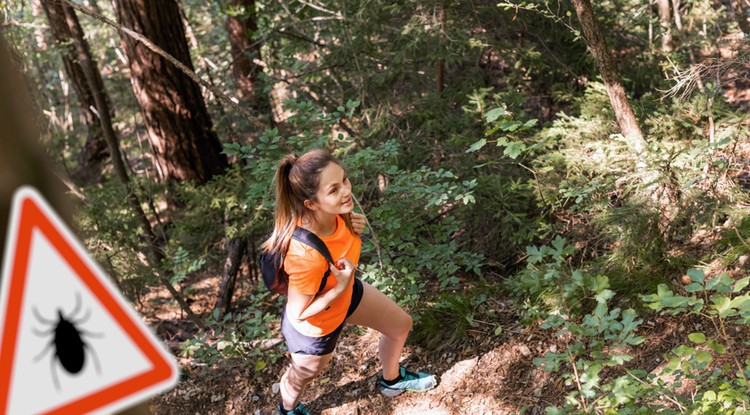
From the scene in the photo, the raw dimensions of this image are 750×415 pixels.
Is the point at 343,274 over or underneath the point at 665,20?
over

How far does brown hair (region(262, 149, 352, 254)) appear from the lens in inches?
138

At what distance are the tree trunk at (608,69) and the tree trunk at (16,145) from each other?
12.7 feet

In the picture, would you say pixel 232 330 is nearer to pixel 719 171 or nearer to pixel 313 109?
pixel 313 109

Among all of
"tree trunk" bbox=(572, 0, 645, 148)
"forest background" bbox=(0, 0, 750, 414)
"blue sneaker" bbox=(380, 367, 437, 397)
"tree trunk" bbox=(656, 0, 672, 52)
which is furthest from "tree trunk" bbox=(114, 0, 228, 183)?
"tree trunk" bbox=(656, 0, 672, 52)

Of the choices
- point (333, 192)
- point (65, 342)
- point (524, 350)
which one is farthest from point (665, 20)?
point (65, 342)

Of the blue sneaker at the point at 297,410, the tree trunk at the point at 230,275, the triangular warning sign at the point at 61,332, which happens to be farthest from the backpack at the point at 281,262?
the tree trunk at the point at 230,275

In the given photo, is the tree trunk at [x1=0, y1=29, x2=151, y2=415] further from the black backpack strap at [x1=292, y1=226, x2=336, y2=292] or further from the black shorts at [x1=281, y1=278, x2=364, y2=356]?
the black shorts at [x1=281, y1=278, x2=364, y2=356]

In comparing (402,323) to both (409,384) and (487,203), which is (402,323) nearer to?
(409,384)

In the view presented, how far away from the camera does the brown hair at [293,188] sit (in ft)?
11.5

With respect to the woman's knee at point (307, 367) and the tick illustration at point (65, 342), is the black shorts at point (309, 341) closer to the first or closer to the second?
the woman's knee at point (307, 367)

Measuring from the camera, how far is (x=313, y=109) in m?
5.02

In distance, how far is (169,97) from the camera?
768 cm

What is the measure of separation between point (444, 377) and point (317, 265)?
1.76m

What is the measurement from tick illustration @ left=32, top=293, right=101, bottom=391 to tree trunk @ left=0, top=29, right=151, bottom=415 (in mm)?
181
